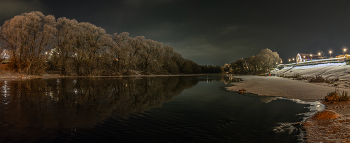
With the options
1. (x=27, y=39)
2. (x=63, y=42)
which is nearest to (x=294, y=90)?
(x=27, y=39)

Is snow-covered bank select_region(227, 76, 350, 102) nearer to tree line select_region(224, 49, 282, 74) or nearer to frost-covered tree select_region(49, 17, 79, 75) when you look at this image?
frost-covered tree select_region(49, 17, 79, 75)

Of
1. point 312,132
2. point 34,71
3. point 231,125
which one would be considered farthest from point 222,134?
point 34,71

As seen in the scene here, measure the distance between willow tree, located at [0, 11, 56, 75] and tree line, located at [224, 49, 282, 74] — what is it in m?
85.0

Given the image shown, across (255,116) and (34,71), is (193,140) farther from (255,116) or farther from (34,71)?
(34,71)

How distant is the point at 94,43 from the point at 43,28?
13276 mm

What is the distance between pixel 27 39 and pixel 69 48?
33.6 feet

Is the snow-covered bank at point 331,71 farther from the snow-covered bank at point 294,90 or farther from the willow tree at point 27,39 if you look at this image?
the willow tree at point 27,39

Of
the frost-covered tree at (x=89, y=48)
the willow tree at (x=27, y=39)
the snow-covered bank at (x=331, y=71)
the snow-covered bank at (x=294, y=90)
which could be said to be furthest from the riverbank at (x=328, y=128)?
the frost-covered tree at (x=89, y=48)

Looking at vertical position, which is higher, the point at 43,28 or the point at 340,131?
the point at 43,28

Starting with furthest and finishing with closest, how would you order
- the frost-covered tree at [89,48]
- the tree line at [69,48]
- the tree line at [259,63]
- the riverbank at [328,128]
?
the tree line at [259,63] → the frost-covered tree at [89,48] → the tree line at [69,48] → the riverbank at [328,128]

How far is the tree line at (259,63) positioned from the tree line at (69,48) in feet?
165

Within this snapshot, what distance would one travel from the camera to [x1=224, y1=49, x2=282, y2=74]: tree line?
78738mm

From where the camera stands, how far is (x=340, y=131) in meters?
4.58

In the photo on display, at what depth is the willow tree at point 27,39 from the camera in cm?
3794
